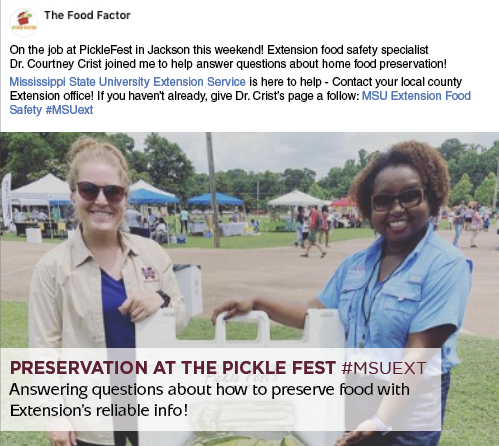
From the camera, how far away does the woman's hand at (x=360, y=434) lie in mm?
943

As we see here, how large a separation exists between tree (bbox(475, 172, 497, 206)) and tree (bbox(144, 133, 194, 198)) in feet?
4.24

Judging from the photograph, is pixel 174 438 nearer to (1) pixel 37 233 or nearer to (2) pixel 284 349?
(2) pixel 284 349

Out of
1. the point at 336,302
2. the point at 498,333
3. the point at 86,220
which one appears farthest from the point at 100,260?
the point at 498,333

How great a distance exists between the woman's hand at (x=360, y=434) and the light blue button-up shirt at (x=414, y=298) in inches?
6.4

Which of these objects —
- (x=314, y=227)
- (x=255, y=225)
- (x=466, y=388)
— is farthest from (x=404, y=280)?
(x=255, y=225)

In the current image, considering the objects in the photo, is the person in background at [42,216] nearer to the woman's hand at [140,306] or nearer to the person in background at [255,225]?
the person in background at [255,225]

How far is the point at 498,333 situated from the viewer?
119 inches

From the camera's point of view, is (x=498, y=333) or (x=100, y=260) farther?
(x=498, y=333)

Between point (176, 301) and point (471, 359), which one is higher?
point (176, 301)

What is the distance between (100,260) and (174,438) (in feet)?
1.50

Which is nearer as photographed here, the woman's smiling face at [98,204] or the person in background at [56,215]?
the woman's smiling face at [98,204]

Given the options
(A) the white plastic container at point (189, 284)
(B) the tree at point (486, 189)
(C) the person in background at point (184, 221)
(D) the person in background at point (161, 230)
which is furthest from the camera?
(C) the person in background at point (184, 221)
